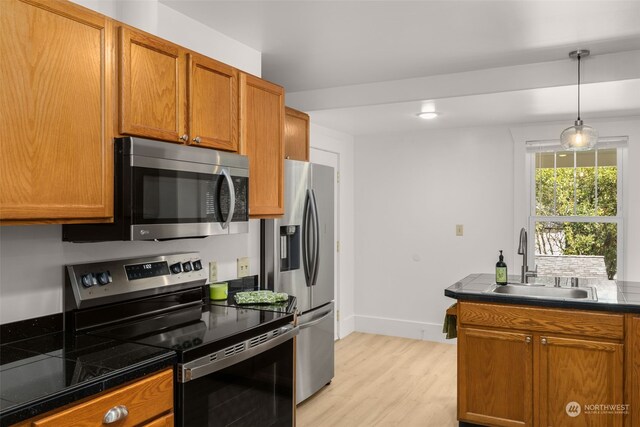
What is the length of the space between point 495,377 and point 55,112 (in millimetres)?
2620

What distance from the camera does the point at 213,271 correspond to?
9.12 feet

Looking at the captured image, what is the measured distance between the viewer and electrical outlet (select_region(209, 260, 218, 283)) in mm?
2760

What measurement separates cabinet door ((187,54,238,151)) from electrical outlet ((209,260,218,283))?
677 mm

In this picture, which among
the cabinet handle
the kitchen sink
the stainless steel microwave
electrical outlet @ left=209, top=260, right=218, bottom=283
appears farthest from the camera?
the kitchen sink

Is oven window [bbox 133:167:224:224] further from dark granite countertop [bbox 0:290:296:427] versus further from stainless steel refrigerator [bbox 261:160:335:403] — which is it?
stainless steel refrigerator [bbox 261:160:335:403]

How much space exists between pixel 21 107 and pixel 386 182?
418 centimetres

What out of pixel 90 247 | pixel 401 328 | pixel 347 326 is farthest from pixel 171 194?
pixel 401 328

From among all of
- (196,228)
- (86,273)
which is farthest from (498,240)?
(86,273)

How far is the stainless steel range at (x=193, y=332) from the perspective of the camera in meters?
1.83

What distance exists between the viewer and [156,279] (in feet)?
7.64

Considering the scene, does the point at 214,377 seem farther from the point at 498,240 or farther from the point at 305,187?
the point at 498,240

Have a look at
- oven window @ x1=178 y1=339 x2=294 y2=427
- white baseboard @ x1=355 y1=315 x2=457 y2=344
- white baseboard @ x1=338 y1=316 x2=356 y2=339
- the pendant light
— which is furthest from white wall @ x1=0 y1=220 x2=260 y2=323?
white baseboard @ x1=355 y1=315 x2=457 y2=344

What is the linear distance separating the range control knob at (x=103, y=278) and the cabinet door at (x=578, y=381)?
2.28 meters

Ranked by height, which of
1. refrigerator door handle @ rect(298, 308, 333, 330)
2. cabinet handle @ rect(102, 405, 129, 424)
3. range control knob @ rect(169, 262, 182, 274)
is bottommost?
refrigerator door handle @ rect(298, 308, 333, 330)
